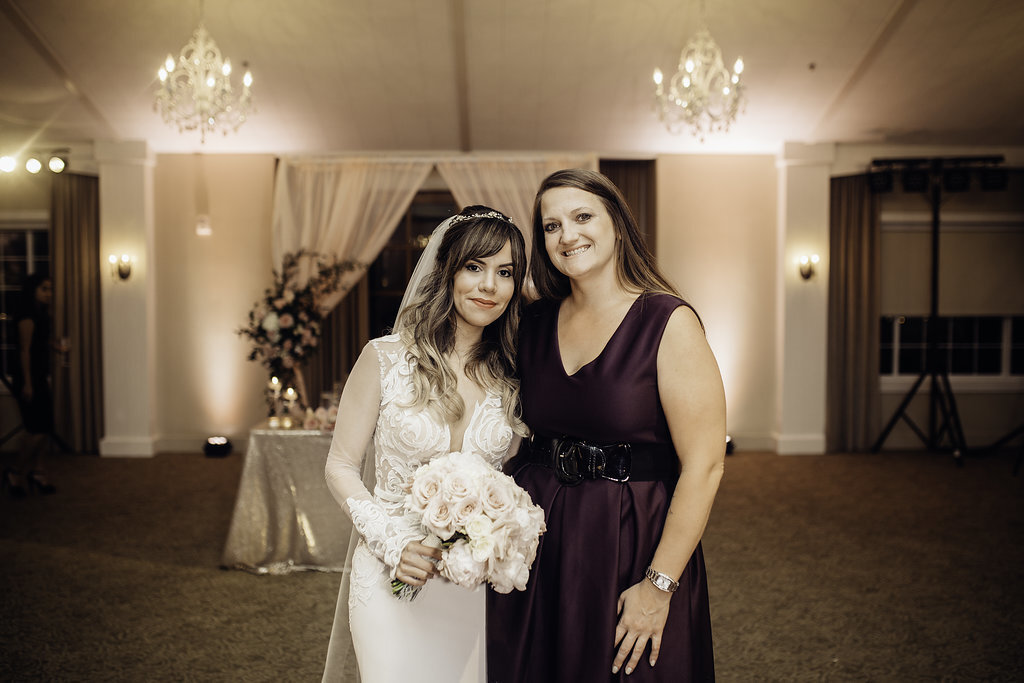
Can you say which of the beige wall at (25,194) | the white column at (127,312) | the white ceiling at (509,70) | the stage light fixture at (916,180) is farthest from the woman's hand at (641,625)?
the beige wall at (25,194)

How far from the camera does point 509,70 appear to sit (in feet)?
21.6

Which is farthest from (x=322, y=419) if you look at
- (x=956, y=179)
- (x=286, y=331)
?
(x=956, y=179)

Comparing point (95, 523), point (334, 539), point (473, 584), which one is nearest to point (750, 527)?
point (334, 539)

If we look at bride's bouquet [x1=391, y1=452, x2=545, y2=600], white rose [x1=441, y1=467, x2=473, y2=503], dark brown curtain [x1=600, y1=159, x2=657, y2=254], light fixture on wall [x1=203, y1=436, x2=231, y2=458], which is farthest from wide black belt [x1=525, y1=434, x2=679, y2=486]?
light fixture on wall [x1=203, y1=436, x2=231, y2=458]

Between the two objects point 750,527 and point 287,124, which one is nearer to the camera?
point 750,527

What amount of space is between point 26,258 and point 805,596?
8.83 m

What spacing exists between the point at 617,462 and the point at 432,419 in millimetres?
546

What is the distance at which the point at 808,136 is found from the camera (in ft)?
25.0

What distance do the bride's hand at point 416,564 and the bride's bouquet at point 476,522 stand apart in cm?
5

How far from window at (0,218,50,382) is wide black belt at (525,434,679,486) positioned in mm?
8520

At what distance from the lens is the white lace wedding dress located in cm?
188

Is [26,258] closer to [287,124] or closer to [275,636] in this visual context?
[287,124]

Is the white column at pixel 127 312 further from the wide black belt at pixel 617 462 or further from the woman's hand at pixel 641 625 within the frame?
the woman's hand at pixel 641 625

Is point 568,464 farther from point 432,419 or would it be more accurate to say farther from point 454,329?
point 454,329
